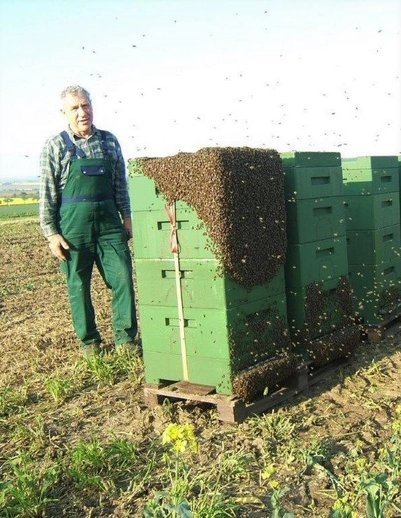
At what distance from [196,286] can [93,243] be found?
5.69 feet

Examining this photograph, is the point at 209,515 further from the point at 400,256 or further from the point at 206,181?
the point at 400,256

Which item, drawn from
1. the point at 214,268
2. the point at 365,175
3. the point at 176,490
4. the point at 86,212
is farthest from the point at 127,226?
the point at 176,490

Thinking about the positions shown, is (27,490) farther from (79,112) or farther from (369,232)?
(369,232)

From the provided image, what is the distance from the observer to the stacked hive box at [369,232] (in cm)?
643

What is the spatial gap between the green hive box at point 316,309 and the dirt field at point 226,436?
0.40 metres

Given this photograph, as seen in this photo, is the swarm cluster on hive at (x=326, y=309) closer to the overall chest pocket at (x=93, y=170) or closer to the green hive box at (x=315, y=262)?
the green hive box at (x=315, y=262)

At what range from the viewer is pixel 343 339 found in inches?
223

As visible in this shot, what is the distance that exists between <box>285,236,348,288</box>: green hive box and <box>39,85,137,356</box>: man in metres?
1.57

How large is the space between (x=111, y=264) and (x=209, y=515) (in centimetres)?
324

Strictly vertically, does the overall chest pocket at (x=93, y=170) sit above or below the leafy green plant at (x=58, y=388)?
above

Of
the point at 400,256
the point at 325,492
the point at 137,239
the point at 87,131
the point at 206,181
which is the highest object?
the point at 87,131

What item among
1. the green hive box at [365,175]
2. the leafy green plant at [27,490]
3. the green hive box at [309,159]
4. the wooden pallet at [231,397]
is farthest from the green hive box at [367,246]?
the leafy green plant at [27,490]

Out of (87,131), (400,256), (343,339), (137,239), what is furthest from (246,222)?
(400,256)

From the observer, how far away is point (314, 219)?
17.7 ft
